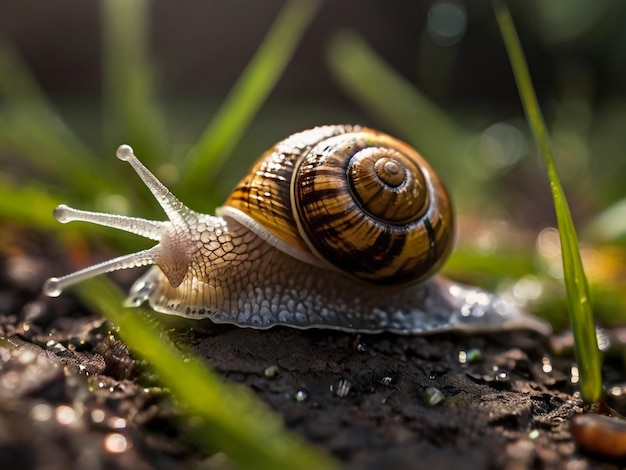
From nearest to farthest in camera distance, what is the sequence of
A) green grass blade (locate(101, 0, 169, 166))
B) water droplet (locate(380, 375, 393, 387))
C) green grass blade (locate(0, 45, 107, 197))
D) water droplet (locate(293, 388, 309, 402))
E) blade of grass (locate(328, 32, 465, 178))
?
water droplet (locate(293, 388, 309, 402)) → water droplet (locate(380, 375, 393, 387)) → green grass blade (locate(0, 45, 107, 197)) → green grass blade (locate(101, 0, 169, 166)) → blade of grass (locate(328, 32, 465, 178))

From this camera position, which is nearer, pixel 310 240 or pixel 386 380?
pixel 386 380

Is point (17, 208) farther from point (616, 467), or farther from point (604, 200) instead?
point (604, 200)

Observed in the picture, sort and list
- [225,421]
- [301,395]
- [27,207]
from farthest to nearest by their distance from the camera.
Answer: [27,207], [301,395], [225,421]

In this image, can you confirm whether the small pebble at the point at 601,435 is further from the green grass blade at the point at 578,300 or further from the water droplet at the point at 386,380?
the water droplet at the point at 386,380

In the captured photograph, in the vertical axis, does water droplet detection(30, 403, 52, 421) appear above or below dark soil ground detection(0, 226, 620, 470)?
below

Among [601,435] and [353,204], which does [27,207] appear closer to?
[353,204]

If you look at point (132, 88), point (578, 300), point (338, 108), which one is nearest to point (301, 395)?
point (578, 300)

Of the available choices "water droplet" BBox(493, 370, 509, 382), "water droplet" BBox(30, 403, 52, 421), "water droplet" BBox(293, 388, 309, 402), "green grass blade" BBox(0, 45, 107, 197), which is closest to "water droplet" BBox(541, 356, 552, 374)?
"water droplet" BBox(493, 370, 509, 382)

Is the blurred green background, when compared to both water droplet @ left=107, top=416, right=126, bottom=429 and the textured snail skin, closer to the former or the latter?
the textured snail skin
